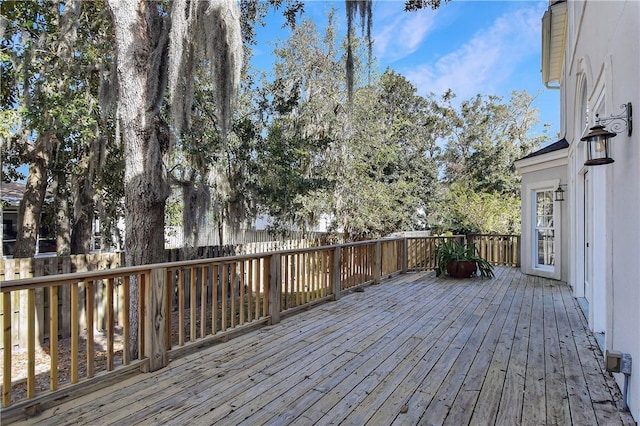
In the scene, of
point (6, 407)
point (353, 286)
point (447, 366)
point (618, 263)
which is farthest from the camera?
point (353, 286)

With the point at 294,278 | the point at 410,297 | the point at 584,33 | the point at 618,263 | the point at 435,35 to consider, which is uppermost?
the point at 435,35

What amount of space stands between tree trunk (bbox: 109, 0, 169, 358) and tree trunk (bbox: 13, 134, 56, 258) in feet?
9.73

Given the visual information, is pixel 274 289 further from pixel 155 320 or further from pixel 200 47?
pixel 200 47

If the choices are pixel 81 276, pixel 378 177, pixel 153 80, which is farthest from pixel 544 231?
pixel 81 276

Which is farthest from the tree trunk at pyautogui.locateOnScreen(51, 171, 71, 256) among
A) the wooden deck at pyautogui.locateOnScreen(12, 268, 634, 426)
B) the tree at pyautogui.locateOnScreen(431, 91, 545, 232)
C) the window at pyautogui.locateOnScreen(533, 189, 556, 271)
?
the tree at pyautogui.locateOnScreen(431, 91, 545, 232)

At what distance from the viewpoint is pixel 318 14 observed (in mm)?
9906

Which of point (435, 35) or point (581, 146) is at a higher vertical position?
point (435, 35)

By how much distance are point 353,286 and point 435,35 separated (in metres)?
9.18

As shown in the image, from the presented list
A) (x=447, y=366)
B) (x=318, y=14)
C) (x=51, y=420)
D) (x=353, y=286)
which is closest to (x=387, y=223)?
(x=353, y=286)

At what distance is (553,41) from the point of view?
7375 millimetres

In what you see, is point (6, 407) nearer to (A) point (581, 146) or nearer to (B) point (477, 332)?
(B) point (477, 332)

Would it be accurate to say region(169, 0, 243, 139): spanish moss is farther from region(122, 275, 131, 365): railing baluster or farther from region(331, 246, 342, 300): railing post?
region(331, 246, 342, 300): railing post

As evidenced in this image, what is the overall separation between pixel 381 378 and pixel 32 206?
6.48 meters

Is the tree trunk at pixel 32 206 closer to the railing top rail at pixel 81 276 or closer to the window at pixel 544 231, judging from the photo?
the railing top rail at pixel 81 276
